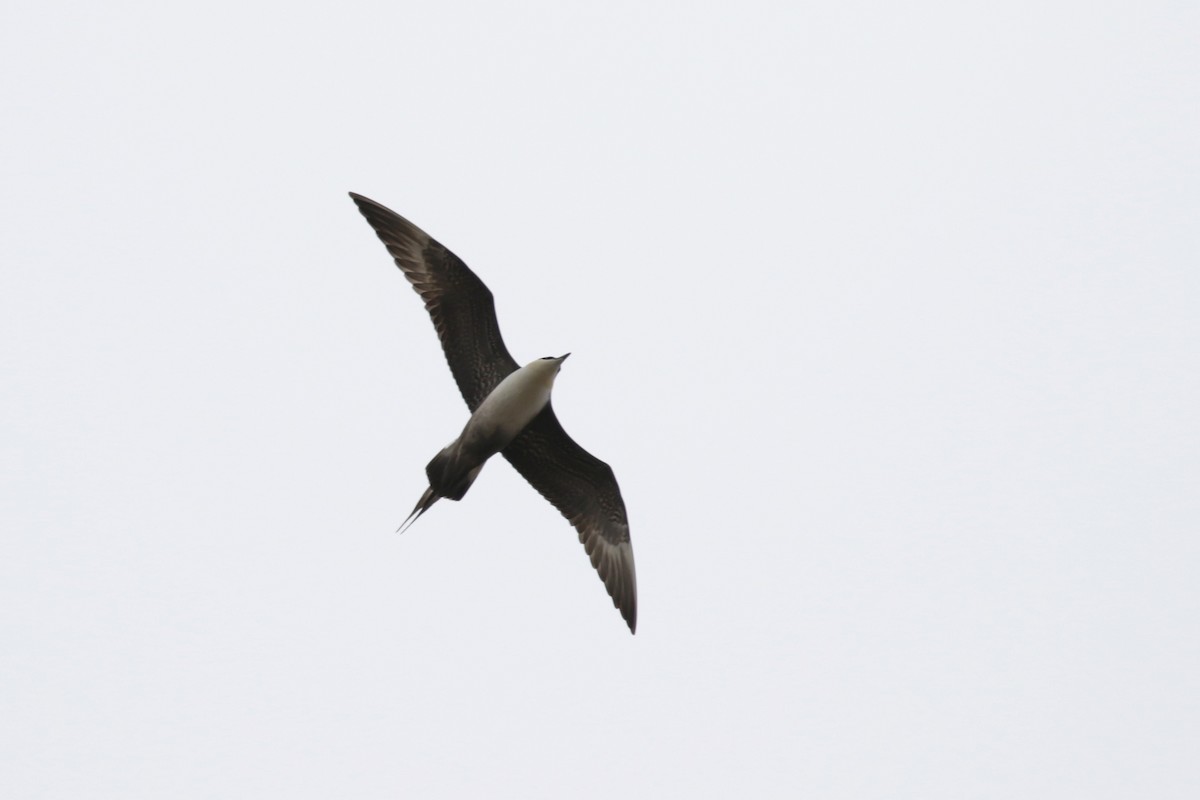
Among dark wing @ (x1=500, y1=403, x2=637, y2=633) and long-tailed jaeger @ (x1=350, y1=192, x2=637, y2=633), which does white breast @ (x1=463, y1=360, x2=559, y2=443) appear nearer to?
long-tailed jaeger @ (x1=350, y1=192, x2=637, y2=633)

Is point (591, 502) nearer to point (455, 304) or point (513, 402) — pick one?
point (513, 402)

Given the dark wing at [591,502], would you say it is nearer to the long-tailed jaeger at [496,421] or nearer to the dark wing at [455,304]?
the long-tailed jaeger at [496,421]

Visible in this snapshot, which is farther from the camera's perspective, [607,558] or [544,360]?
[607,558]

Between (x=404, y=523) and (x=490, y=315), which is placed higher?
(x=490, y=315)

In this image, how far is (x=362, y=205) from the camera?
1301cm

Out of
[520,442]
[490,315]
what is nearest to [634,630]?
[520,442]

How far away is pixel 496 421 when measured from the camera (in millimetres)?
12344

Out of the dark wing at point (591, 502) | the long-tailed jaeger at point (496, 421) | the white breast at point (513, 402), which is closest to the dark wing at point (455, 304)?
the long-tailed jaeger at point (496, 421)

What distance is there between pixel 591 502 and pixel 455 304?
2.35 metres

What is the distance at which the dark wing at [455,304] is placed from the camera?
12.6 metres

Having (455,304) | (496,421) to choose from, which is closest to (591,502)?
(496,421)

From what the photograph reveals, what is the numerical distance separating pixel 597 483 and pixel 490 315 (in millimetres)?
1940

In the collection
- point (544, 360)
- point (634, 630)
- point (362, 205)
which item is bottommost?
point (634, 630)

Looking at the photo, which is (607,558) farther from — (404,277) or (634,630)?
(404,277)
